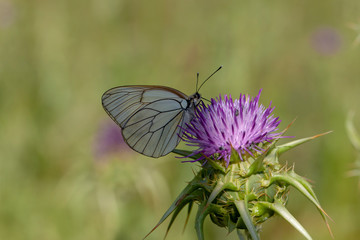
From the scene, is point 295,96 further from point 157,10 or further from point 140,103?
point 140,103

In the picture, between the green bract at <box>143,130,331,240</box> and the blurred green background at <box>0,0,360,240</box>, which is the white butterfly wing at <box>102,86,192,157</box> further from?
the blurred green background at <box>0,0,360,240</box>

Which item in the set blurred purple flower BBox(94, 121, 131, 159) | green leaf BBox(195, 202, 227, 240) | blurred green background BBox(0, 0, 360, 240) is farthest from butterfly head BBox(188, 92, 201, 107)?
blurred purple flower BBox(94, 121, 131, 159)

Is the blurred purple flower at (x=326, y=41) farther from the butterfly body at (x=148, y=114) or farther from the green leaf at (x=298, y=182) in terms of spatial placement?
the green leaf at (x=298, y=182)

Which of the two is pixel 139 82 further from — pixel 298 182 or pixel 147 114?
pixel 298 182

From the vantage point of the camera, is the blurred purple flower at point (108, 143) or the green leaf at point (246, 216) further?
the blurred purple flower at point (108, 143)

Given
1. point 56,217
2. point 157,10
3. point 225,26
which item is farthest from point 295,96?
point 56,217

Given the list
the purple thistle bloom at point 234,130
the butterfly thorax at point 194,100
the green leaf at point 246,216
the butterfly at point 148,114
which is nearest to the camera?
the green leaf at point 246,216

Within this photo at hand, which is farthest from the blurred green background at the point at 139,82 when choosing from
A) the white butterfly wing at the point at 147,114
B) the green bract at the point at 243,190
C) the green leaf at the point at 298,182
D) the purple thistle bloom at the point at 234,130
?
the green leaf at the point at 298,182
